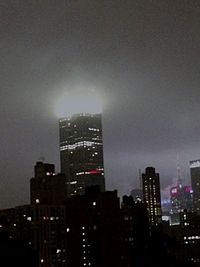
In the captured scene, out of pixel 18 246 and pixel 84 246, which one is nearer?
pixel 18 246

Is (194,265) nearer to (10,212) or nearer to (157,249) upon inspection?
(157,249)

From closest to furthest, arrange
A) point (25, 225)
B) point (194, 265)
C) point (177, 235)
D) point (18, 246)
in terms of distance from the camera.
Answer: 1. point (18, 246)
2. point (25, 225)
3. point (194, 265)
4. point (177, 235)

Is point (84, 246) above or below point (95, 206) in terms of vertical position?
below

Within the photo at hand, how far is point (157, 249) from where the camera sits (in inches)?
3263

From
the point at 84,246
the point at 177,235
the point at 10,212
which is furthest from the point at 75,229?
the point at 177,235

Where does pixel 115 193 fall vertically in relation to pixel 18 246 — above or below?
above

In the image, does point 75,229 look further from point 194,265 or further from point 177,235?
point 177,235

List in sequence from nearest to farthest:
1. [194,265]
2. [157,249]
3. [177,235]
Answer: [157,249], [194,265], [177,235]

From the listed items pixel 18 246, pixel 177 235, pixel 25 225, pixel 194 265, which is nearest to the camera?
pixel 18 246

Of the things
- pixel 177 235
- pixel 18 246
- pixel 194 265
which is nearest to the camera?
pixel 18 246

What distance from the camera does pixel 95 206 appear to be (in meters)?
71.4

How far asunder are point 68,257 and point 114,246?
5.32 meters

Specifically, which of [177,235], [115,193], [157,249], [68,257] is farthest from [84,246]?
[177,235]

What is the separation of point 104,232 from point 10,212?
1093cm
